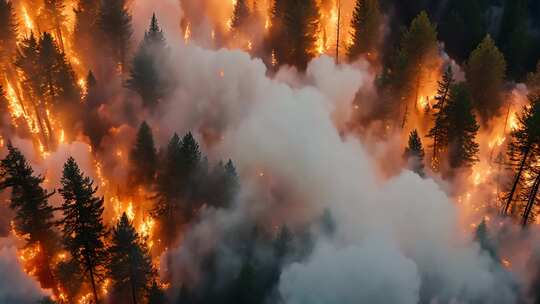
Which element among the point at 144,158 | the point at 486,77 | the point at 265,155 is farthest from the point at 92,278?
the point at 486,77

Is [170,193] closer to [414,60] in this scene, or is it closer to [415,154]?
[415,154]

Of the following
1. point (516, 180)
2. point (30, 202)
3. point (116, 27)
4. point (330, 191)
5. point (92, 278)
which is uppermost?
point (116, 27)

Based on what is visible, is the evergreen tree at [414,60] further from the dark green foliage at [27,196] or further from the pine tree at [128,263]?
the dark green foliage at [27,196]

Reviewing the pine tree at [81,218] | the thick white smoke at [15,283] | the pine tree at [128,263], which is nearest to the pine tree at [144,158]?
the pine tree at [128,263]

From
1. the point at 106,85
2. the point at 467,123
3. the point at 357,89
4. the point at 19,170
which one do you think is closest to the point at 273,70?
the point at 357,89

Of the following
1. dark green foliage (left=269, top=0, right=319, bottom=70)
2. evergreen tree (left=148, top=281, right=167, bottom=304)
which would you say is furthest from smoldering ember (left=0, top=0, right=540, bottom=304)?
dark green foliage (left=269, top=0, right=319, bottom=70)

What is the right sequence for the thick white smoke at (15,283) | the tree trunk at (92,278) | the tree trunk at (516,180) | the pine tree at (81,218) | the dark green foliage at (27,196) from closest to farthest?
Answer: the pine tree at (81,218) → the dark green foliage at (27,196) → the tree trunk at (92,278) → the thick white smoke at (15,283) → the tree trunk at (516,180)
